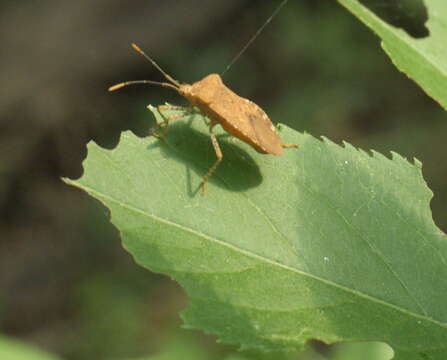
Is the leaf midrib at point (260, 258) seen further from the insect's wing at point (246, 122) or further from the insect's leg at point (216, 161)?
the insect's wing at point (246, 122)

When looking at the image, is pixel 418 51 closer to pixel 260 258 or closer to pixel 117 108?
pixel 260 258

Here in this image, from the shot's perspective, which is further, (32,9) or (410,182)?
(32,9)

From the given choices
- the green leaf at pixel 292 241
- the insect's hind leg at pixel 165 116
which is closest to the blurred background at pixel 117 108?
the insect's hind leg at pixel 165 116

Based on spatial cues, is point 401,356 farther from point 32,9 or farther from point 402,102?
point 32,9

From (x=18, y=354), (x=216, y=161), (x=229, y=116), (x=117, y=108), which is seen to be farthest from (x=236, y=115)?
(x=117, y=108)

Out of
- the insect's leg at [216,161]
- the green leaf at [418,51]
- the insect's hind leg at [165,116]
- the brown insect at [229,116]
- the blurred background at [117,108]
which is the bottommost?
the blurred background at [117,108]

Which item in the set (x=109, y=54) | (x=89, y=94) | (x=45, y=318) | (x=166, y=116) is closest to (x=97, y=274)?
→ (x=45, y=318)

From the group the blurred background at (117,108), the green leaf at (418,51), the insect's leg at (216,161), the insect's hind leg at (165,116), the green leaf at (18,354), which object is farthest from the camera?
the blurred background at (117,108)

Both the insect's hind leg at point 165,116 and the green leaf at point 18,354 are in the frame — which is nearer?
the insect's hind leg at point 165,116
